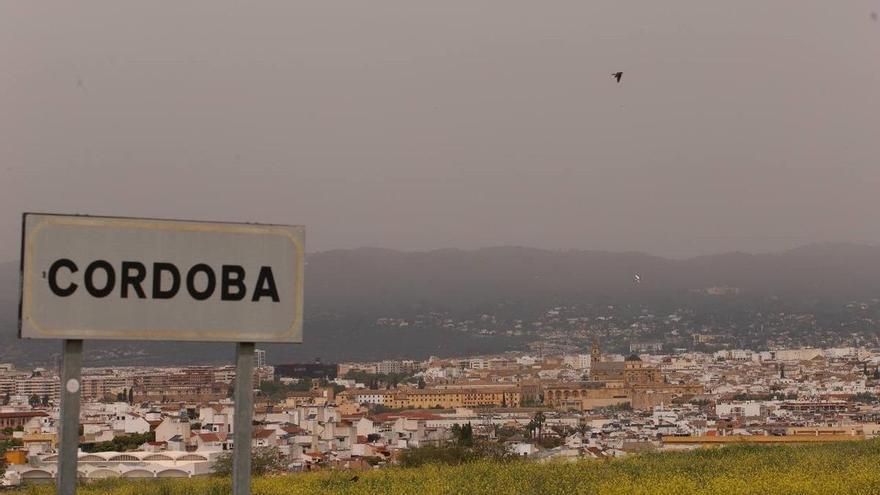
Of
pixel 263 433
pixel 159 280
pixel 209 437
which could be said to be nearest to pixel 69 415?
pixel 159 280

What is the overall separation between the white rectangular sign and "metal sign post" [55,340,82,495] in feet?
0.38

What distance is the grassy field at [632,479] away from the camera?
12.4m

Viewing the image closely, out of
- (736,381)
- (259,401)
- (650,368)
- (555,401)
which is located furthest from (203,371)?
(736,381)

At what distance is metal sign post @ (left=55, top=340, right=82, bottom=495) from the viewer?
5.29m

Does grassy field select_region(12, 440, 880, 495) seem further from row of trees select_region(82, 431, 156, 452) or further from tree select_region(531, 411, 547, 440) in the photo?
tree select_region(531, 411, 547, 440)

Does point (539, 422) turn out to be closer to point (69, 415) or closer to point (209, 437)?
point (209, 437)

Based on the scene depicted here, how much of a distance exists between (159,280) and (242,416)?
753 millimetres


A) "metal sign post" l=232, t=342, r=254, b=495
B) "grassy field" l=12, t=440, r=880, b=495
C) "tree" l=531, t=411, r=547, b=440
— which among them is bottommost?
"tree" l=531, t=411, r=547, b=440

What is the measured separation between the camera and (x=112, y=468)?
115ft

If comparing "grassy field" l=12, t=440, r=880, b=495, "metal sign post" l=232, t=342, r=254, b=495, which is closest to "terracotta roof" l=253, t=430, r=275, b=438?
"grassy field" l=12, t=440, r=880, b=495

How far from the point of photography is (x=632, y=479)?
14078mm

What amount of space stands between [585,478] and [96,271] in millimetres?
9679

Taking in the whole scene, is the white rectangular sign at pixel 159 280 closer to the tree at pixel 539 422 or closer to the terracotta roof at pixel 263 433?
the terracotta roof at pixel 263 433

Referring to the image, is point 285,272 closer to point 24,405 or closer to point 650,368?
point 24,405
